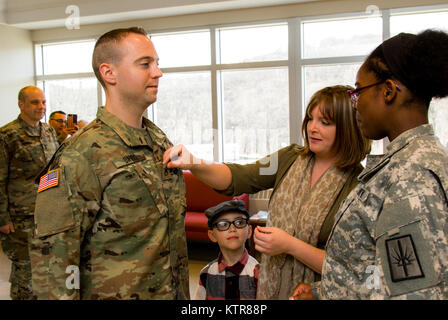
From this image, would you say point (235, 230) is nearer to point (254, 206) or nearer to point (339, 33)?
point (254, 206)

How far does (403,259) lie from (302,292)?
495 millimetres

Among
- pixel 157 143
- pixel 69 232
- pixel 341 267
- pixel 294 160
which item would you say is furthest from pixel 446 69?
pixel 69 232

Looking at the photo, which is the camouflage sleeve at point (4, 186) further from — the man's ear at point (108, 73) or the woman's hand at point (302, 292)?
the woman's hand at point (302, 292)

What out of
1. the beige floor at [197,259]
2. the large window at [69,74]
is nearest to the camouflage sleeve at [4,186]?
the large window at [69,74]

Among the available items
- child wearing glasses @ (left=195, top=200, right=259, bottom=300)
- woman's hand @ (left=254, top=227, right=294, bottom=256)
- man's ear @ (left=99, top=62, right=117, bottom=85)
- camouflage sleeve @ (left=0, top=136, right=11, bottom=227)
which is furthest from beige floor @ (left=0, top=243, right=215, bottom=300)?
camouflage sleeve @ (left=0, top=136, right=11, bottom=227)

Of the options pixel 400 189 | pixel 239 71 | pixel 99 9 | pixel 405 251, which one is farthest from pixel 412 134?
pixel 99 9

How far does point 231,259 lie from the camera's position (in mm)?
1354

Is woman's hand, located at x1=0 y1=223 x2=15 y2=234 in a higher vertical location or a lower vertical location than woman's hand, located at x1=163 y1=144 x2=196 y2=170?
lower

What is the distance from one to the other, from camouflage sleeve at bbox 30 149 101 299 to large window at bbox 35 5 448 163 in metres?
0.40

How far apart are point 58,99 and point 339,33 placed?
110cm

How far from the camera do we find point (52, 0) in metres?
1.23

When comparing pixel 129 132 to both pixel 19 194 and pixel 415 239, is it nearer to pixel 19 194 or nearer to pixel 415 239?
pixel 415 239

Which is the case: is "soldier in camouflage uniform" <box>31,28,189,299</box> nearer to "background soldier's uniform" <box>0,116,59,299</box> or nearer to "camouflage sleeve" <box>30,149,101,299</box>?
"camouflage sleeve" <box>30,149,101,299</box>

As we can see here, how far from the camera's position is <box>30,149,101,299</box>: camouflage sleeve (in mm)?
973
